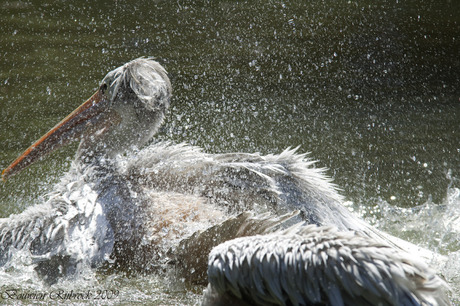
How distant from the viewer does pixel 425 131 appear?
19.3 ft

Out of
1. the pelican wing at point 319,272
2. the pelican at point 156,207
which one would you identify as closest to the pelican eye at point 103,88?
the pelican at point 156,207

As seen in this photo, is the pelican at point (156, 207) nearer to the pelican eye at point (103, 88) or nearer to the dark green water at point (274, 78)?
the pelican eye at point (103, 88)

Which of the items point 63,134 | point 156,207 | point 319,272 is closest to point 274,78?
point 63,134

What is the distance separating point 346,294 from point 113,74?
8.09 ft

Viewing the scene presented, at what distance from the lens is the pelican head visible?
3805mm

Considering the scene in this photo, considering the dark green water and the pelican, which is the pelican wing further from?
the dark green water

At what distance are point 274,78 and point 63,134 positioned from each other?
3644 millimetres

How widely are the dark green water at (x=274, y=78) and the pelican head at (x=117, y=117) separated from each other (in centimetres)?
80

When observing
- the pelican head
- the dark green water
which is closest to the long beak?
the pelican head

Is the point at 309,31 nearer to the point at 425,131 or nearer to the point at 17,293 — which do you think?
the point at 425,131

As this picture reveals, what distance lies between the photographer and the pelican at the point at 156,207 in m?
3.09

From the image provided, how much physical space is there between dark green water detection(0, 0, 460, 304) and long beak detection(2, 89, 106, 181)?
1.94 feet

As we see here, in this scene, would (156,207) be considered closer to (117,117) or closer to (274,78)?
(117,117)

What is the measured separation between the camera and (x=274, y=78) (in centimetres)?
708
